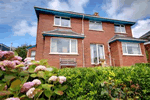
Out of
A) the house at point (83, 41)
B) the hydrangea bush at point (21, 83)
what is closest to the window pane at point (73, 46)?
the house at point (83, 41)

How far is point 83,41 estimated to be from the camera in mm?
10297

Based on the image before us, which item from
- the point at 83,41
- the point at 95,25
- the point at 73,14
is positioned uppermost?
the point at 73,14

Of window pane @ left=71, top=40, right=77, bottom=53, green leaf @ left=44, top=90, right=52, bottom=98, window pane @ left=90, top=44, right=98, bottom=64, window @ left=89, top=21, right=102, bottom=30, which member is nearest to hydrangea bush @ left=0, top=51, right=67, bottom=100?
green leaf @ left=44, top=90, right=52, bottom=98

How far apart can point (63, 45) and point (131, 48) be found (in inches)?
342

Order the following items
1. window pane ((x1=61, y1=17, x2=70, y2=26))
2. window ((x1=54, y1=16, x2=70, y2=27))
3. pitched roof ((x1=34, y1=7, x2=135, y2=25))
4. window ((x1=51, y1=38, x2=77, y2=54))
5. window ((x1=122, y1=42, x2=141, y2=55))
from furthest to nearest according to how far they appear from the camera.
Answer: window pane ((x1=61, y1=17, x2=70, y2=26)) < window ((x1=54, y1=16, x2=70, y2=27)) < window ((x1=122, y1=42, x2=141, y2=55)) < pitched roof ((x1=34, y1=7, x2=135, y2=25)) < window ((x1=51, y1=38, x2=77, y2=54))

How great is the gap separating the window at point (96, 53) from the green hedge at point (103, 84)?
7.76m

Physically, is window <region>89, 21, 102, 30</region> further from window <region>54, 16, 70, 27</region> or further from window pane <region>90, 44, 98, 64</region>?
window <region>54, 16, 70, 27</region>

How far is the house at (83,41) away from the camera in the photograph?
27.9ft

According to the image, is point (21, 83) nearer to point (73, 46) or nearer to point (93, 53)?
point (73, 46)

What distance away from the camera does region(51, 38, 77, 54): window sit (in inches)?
332

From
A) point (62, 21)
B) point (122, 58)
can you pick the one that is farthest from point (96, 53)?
point (62, 21)

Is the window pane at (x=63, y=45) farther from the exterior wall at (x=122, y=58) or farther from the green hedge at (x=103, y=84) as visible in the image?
the green hedge at (x=103, y=84)

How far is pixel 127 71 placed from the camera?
2.51 m

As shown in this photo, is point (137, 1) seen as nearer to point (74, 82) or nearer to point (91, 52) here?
point (91, 52)
